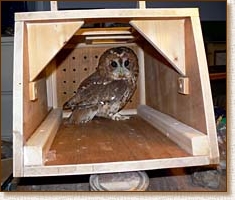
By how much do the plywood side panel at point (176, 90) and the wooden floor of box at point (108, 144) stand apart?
0.06m

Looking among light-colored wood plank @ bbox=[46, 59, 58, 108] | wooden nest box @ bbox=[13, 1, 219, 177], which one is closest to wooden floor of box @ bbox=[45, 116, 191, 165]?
wooden nest box @ bbox=[13, 1, 219, 177]

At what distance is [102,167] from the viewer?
70 cm

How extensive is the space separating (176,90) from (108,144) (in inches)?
8.3

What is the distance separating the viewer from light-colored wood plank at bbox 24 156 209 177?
69cm

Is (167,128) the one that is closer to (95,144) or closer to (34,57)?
(95,144)

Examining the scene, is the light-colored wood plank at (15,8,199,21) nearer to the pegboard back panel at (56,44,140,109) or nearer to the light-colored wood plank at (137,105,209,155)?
the light-colored wood plank at (137,105,209,155)

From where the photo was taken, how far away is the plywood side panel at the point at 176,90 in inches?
29.7

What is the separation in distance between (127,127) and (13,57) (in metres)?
0.38

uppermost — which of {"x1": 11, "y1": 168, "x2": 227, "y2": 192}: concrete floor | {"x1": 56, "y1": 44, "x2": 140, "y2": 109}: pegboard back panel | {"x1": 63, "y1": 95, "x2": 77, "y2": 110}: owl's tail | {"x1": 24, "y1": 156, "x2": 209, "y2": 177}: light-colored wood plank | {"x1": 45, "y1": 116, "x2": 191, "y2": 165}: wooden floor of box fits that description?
{"x1": 56, "y1": 44, "x2": 140, "y2": 109}: pegboard back panel

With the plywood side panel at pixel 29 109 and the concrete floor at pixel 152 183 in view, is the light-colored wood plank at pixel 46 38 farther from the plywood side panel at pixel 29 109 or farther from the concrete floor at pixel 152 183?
the concrete floor at pixel 152 183

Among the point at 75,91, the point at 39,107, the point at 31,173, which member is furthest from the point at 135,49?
the point at 31,173

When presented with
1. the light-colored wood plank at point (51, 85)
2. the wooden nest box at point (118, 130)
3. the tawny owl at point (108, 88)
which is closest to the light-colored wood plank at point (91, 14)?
the wooden nest box at point (118, 130)

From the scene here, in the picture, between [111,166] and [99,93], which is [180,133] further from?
[99,93]

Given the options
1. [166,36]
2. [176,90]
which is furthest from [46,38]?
[176,90]
